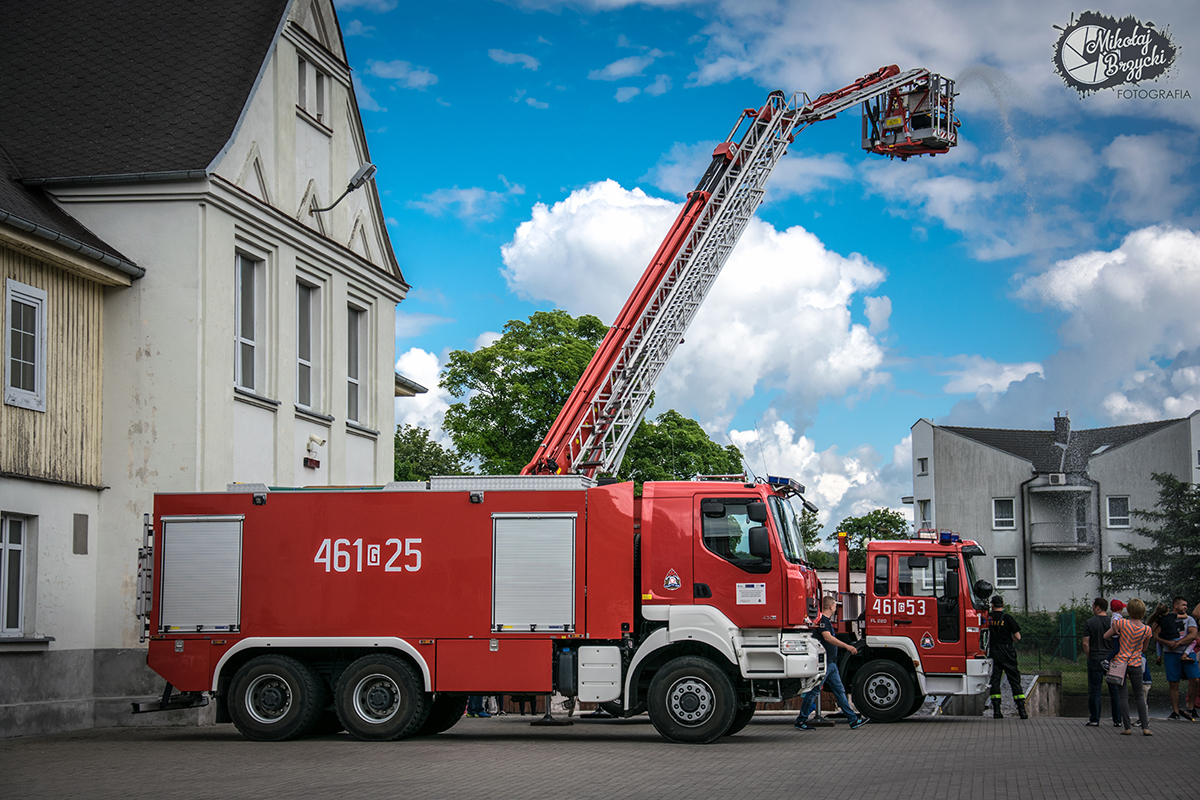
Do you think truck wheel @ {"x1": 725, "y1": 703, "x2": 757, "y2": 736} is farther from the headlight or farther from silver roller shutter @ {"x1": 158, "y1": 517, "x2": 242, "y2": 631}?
silver roller shutter @ {"x1": 158, "y1": 517, "x2": 242, "y2": 631}

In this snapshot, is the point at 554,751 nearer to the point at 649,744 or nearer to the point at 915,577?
the point at 649,744

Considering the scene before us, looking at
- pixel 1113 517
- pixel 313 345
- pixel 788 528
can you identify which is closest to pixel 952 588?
pixel 788 528

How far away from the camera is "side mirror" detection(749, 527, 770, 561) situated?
46.9 ft

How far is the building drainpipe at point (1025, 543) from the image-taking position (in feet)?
188

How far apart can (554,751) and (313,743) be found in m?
2.91

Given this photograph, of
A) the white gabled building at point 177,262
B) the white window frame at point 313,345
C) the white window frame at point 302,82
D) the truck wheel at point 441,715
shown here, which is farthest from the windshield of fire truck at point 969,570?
the white window frame at point 302,82

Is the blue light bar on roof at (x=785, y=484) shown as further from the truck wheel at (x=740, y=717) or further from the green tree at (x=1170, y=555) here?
the green tree at (x=1170, y=555)

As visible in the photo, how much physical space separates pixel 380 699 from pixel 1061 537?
160 feet

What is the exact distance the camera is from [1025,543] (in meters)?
57.7

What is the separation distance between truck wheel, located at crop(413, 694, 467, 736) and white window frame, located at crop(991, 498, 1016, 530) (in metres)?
47.0

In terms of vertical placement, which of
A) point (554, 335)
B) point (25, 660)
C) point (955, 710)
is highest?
point (554, 335)

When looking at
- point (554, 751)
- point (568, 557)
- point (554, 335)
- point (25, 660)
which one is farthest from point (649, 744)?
point (554, 335)

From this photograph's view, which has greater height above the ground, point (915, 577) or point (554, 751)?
point (915, 577)

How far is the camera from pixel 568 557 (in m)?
14.5
